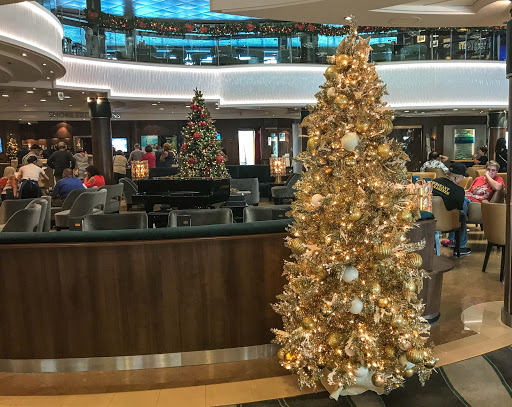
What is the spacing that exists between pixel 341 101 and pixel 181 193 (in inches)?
205

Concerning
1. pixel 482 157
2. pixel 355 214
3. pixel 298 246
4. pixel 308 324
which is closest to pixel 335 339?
pixel 308 324

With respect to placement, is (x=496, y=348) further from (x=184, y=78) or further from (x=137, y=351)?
(x=184, y=78)

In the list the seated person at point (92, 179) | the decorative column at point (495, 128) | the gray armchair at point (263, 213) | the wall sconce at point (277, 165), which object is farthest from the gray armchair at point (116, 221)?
the decorative column at point (495, 128)

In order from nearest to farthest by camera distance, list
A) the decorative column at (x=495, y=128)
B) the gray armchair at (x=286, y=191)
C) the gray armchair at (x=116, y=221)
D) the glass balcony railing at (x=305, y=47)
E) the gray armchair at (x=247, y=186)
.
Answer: the gray armchair at (x=116, y=221) < the gray armchair at (x=286, y=191) < the gray armchair at (x=247, y=186) < the glass balcony railing at (x=305, y=47) < the decorative column at (x=495, y=128)

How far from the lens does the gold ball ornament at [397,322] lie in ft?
9.20

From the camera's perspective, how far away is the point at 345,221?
9.24ft

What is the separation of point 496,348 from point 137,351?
2.86 m

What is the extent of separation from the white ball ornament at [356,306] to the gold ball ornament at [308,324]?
271 millimetres

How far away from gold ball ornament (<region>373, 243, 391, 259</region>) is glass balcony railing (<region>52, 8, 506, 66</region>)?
494 inches

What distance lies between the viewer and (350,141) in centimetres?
277

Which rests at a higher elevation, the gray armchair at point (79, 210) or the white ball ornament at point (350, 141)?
the white ball ornament at point (350, 141)

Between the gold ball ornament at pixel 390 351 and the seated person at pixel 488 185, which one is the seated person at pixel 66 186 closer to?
the seated person at pixel 488 185

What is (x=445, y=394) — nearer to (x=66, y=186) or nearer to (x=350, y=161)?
(x=350, y=161)

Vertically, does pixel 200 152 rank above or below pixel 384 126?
below
